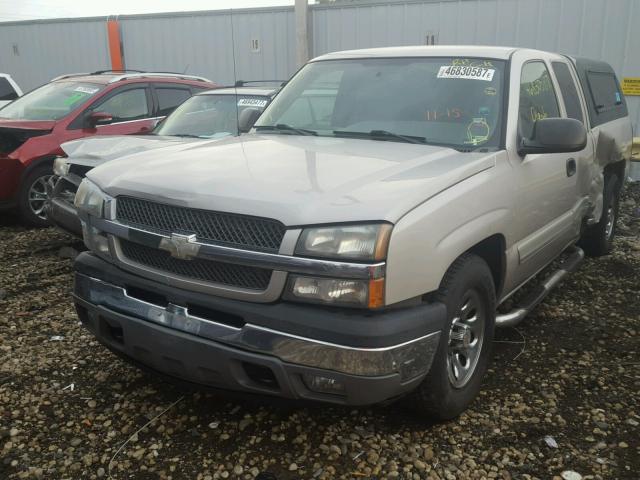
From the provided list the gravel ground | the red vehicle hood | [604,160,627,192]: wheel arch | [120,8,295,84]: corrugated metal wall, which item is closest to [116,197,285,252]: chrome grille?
the gravel ground

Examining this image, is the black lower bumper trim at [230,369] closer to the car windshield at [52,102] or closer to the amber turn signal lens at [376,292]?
the amber turn signal lens at [376,292]

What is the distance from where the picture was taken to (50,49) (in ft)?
47.5

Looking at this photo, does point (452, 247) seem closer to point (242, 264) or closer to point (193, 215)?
point (242, 264)

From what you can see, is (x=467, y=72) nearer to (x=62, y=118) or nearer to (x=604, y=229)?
(x=604, y=229)

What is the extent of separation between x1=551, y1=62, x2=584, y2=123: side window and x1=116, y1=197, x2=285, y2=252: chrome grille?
110 inches

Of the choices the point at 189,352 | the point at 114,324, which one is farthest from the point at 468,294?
the point at 114,324

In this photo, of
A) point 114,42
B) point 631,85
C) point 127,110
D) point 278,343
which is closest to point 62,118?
point 127,110

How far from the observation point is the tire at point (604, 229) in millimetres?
5430

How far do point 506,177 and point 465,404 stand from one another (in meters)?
1.15

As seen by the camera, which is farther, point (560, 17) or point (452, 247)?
point (560, 17)

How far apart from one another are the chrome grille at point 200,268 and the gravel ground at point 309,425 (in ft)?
1.73

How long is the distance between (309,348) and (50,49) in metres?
14.8

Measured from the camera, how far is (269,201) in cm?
233

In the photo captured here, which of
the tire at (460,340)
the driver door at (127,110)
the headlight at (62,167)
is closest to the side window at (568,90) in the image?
the tire at (460,340)
